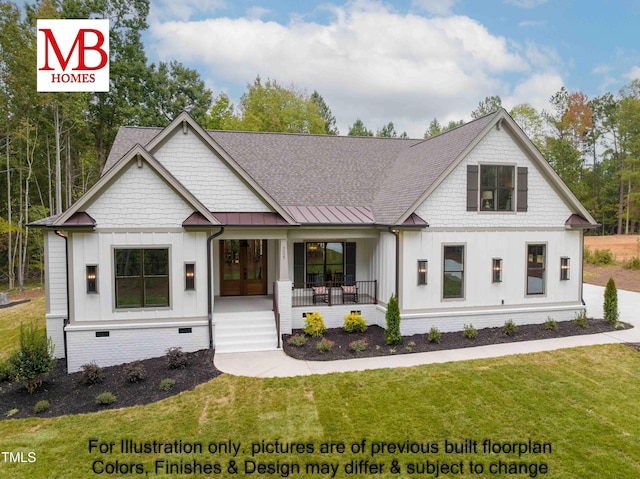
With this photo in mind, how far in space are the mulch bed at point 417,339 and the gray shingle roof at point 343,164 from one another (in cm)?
364

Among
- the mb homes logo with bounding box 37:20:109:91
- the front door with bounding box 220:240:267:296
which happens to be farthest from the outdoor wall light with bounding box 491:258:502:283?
the mb homes logo with bounding box 37:20:109:91

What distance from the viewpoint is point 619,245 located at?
33531 millimetres

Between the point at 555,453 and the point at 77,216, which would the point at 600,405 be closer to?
the point at 555,453

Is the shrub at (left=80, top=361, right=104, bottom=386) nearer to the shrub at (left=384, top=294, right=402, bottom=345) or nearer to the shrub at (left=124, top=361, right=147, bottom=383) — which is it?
the shrub at (left=124, top=361, right=147, bottom=383)

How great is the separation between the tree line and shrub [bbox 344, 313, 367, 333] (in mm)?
19828

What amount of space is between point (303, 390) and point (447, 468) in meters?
3.48

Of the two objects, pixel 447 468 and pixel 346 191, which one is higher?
pixel 346 191

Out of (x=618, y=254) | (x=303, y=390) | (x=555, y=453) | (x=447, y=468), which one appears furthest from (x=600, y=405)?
(x=618, y=254)

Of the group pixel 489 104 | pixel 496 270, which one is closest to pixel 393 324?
pixel 496 270

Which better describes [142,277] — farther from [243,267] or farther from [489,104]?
[489,104]

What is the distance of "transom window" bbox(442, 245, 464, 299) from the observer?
513 inches

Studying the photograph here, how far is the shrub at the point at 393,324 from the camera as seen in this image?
462 inches

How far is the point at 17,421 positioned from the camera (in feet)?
26.7

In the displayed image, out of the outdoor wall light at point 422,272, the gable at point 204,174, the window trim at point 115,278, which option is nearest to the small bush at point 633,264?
the outdoor wall light at point 422,272
